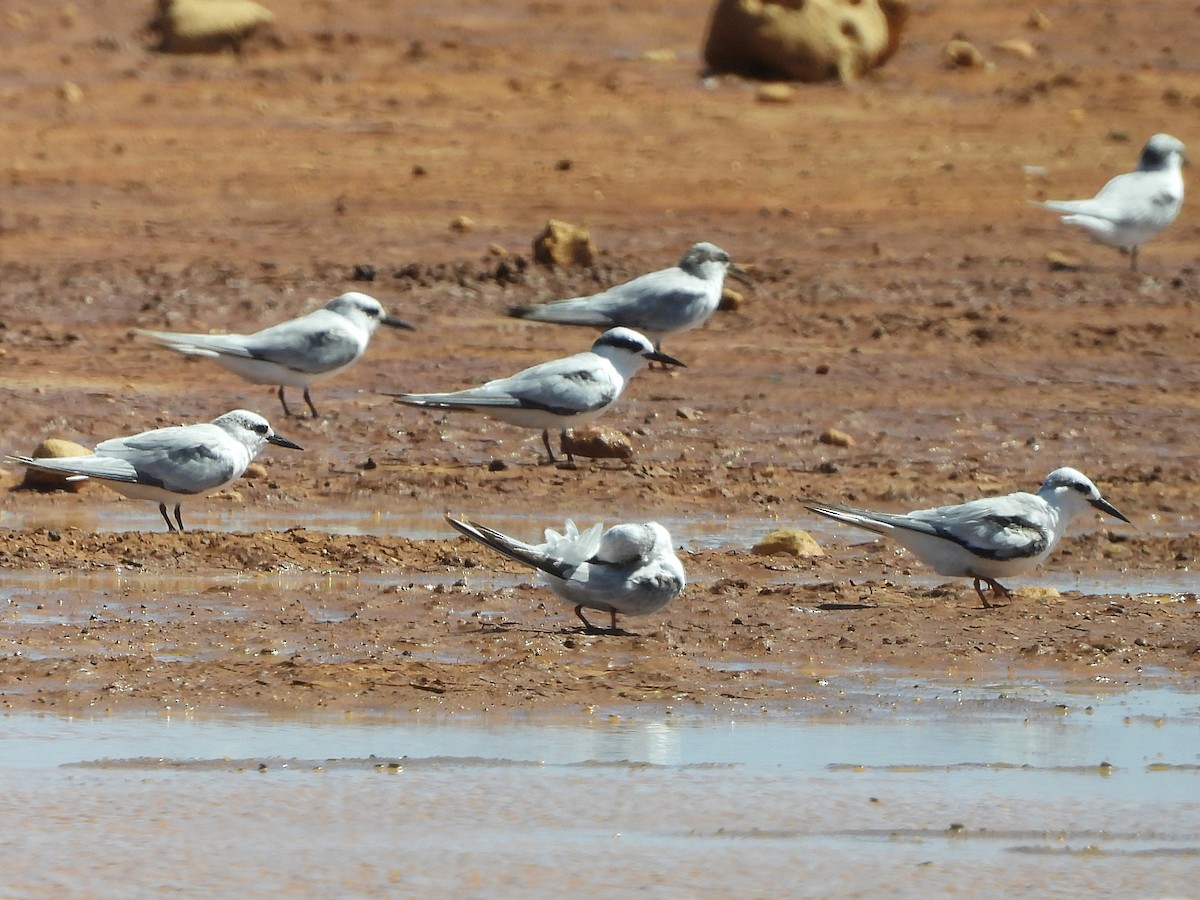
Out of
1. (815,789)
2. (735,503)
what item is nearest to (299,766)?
(815,789)

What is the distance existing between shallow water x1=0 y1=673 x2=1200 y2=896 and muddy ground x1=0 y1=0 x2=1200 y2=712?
38cm

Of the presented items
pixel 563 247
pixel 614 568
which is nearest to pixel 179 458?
pixel 614 568

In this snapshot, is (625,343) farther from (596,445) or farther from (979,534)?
(979,534)

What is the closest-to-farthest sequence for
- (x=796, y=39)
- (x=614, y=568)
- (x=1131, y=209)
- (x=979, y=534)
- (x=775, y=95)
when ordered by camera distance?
(x=614, y=568)
(x=979, y=534)
(x=1131, y=209)
(x=775, y=95)
(x=796, y=39)

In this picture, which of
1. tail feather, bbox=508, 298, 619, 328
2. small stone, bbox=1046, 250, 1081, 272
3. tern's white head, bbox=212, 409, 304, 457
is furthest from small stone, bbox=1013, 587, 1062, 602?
small stone, bbox=1046, 250, 1081, 272

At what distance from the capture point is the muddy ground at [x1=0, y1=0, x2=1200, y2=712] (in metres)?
7.09

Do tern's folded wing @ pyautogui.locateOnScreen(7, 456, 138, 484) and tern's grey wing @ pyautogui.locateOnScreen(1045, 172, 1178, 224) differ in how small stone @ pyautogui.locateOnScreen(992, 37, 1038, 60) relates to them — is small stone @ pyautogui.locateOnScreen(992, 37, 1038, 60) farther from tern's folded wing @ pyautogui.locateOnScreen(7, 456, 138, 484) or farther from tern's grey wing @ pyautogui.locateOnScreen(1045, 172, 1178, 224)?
tern's folded wing @ pyautogui.locateOnScreen(7, 456, 138, 484)

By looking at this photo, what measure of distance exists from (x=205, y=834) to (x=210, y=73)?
19.3 meters

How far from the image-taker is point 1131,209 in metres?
16.5

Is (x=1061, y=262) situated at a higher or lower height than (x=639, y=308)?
lower

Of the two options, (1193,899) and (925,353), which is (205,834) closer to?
(1193,899)

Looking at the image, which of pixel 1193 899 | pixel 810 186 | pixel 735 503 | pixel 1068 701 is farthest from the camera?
pixel 810 186

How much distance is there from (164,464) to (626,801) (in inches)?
156

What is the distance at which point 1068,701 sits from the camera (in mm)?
6469
